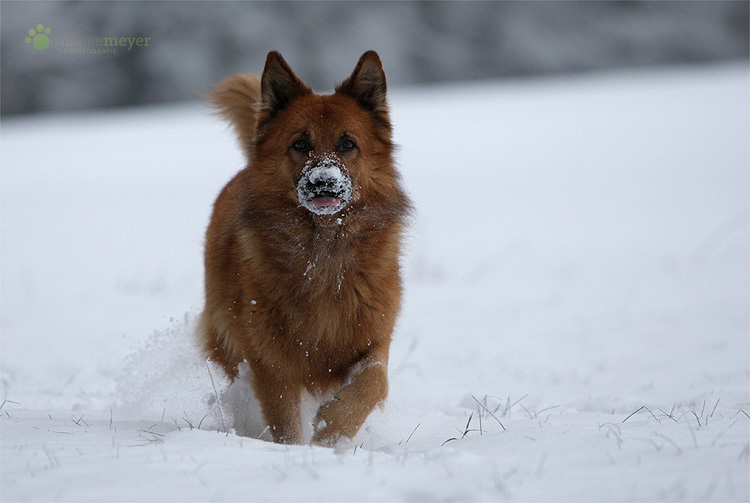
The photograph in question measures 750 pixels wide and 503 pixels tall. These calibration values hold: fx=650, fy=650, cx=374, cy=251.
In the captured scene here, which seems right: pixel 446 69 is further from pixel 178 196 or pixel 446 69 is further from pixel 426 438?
pixel 426 438

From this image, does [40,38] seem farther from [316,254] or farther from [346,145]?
[316,254]

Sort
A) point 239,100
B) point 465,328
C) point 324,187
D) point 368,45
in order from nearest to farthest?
point 324,187 → point 239,100 → point 465,328 → point 368,45

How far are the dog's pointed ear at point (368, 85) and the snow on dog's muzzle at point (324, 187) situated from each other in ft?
2.01

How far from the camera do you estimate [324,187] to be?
10.7 feet

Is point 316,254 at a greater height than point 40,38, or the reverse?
point 40,38

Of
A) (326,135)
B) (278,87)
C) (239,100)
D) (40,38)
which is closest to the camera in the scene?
(326,135)

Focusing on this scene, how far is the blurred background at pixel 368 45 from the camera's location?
95.2ft

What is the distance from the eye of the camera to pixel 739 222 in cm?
1045

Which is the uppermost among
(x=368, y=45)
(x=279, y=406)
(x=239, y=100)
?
(x=368, y=45)

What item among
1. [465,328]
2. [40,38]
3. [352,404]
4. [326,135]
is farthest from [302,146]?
[40,38]

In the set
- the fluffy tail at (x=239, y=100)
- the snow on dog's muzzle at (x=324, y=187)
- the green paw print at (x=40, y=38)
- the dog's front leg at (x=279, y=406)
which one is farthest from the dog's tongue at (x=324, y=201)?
the green paw print at (x=40, y=38)

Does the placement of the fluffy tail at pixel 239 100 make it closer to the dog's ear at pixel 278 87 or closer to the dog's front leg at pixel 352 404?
the dog's ear at pixel 278 87

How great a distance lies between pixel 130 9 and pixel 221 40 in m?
7.86

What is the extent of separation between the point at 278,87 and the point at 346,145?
57 centimetres
